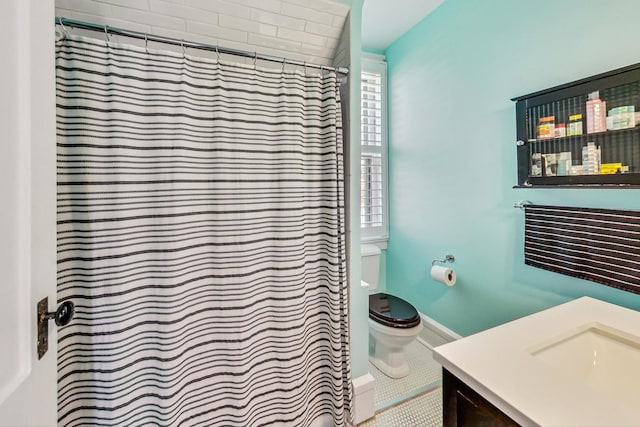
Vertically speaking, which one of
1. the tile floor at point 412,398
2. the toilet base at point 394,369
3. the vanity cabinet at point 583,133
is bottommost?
the tile floor at point 412,398

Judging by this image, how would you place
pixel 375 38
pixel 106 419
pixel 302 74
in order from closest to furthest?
pixel 106 419 < pixel 302 74 < pixel 375 38

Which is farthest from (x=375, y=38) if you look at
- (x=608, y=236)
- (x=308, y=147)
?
(x=608, y=236)

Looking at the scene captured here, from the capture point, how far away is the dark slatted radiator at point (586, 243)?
116cm

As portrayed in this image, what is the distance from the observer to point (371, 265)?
8.00 feet

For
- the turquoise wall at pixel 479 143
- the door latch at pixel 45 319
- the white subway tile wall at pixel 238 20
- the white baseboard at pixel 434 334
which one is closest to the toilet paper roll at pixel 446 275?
the turquoise wall at pixel 479 143

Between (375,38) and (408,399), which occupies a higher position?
(375,38)

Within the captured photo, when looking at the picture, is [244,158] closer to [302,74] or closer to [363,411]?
[302,74]

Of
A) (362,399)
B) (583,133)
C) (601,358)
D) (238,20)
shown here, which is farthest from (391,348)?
(238,20)

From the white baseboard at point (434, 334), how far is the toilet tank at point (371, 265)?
0.51 m

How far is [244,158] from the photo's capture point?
1228 mm

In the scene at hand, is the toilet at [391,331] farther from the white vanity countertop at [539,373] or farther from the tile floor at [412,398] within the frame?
the white vanity countertop at [539,373]

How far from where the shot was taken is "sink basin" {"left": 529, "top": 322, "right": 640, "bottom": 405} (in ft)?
2.83

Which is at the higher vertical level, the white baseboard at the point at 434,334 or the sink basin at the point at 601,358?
the sink basin at the point at 601,358

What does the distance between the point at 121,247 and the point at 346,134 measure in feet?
3.73
